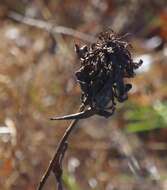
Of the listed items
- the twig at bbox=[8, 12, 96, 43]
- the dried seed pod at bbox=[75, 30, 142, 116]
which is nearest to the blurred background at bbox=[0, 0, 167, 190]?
the twig at bbox=[8, 12, 96, 43]

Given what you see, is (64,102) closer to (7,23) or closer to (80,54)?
(7,23)

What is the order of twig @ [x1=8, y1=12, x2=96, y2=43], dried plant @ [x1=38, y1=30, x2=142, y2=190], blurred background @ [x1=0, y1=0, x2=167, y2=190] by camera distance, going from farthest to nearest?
twig @ [x1=8, y1=12, x2=96, y2=43]
blurred background @ [x1=0, y1=0, x2=167, y2=190]
dried plant @ [x1=38, y1=30, x2=142, y2=190]

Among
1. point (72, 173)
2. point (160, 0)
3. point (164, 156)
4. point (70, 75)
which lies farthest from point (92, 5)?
point (72, 173)

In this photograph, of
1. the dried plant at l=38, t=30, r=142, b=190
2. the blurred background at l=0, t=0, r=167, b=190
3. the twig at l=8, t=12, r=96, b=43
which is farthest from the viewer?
the twig at l=8, t=12, r=96, b=43

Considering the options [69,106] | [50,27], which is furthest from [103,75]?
[50,27]

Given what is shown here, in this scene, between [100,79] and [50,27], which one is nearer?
[100,79]

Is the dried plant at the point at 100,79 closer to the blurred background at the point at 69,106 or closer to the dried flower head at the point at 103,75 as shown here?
the dried flower head at the point at 103,75

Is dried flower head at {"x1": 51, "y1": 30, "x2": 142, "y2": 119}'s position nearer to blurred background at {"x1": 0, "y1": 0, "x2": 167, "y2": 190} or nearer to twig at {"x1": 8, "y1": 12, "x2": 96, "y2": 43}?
blurred background at {"x1": 0, "y1": 0, "x2": 167, "y2": 190}

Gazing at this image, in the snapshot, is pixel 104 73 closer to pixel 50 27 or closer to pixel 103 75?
pixel 103 75
